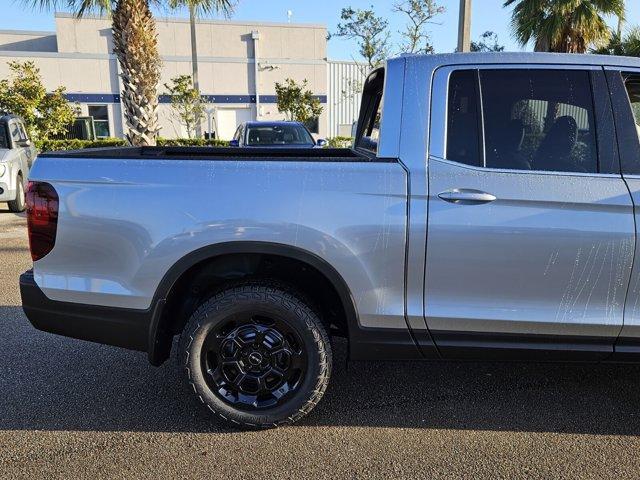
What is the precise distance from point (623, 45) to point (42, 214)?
19.4 m

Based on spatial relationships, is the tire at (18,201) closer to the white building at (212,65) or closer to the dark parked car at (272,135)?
the dark parked car at (272,135)

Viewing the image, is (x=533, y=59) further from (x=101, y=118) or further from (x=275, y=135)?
(x=101, y=118)

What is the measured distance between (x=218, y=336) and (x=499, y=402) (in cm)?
175

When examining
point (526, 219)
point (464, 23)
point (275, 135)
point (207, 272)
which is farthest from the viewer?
point (275, 135)

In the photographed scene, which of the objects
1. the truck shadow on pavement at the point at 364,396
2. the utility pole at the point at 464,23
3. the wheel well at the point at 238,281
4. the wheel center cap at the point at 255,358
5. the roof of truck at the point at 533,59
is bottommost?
the truck shadow on pavement at the point at 364,396

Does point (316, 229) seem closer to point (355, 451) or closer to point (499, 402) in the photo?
point (355, 451)

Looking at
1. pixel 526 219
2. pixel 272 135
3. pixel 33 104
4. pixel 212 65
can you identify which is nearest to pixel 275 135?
pixel 272 135

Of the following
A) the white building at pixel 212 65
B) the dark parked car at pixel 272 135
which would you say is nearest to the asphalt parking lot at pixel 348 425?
the dark parked car at pixel 272 135

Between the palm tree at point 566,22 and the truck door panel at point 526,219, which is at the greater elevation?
the palm tree at point 566,22

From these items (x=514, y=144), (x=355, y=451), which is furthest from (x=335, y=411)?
(x=514, y=144)

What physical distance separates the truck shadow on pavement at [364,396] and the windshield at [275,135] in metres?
7.48

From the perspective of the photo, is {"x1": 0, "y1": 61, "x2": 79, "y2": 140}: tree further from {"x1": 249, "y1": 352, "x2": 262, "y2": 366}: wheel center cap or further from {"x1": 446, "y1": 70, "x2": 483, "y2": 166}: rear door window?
{"x1": 446, "y1": 70, "x2": 483, "y2": 166}: rear door window

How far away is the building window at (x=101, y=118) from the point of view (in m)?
28.2

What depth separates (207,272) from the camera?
282 centimetres
